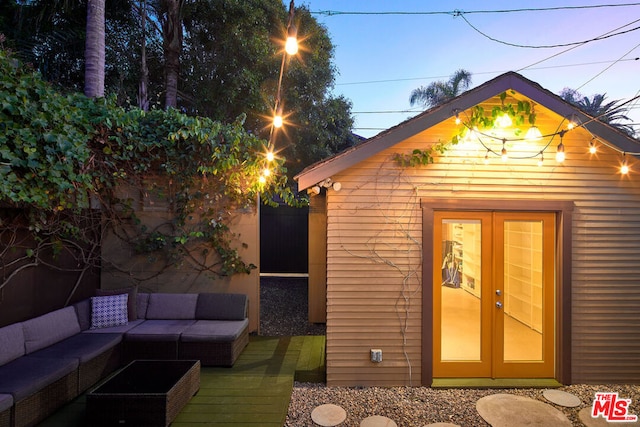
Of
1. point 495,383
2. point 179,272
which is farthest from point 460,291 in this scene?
point 179,272

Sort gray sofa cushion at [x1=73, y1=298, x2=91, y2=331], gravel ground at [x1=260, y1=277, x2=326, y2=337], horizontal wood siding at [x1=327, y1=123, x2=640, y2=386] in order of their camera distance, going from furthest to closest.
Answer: gravel ground at [x1=260, y1=277, x2=326, y2=337]
gray sofa cushion at [x1=73, y1=298, x2=91, y2=331]
horizontal wood siding at [x1=327, y1=123, x2=640, y2=386]

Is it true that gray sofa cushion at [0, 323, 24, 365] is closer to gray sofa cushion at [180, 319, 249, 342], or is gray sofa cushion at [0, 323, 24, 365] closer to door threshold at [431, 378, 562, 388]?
gray sofa cushion at [180, 319, 249, 342]

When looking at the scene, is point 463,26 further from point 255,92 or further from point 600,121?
point 255,92

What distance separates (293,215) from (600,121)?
7.73 meters

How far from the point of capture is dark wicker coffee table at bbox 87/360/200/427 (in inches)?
120

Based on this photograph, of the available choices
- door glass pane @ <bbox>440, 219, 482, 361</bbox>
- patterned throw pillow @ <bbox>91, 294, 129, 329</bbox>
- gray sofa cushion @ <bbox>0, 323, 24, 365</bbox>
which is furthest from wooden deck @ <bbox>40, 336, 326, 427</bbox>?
door glass pane @ <bbox>440, 219, 482, 361</bbox>

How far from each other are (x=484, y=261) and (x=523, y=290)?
675 mm

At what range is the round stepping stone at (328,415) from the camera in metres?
3.41

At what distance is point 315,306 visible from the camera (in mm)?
6531

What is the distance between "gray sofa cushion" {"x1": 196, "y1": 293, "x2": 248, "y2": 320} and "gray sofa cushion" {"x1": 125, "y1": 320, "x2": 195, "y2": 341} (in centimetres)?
37

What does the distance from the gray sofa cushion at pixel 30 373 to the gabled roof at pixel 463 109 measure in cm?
325

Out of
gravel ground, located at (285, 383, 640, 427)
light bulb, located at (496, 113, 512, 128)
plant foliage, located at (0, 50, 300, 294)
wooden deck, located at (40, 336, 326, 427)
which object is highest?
light bulb, located at (496, 113, 512, 128)

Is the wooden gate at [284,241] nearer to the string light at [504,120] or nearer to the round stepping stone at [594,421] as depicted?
the string light at [504,120]

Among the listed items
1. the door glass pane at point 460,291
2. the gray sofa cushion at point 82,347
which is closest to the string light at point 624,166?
the door glass pane at point 460,291
